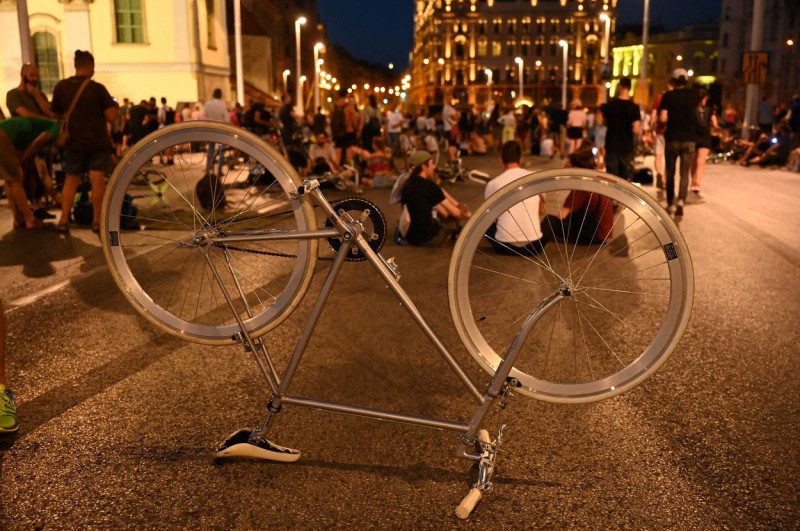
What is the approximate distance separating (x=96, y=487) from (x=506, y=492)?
159cm

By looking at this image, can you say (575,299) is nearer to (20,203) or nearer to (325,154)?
(20,203)

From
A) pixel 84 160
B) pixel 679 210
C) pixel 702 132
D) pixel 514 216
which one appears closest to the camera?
pixel 514 216

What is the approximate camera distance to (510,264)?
8.05 metres

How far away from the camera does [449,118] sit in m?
26.5

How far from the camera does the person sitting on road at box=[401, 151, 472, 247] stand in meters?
9.27

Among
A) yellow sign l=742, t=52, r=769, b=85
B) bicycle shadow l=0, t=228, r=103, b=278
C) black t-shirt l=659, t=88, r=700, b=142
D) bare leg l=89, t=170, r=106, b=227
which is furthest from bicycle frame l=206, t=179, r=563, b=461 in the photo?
yellow sign l=742, t=52, r=769, b=85

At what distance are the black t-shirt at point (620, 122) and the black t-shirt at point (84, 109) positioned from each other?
269 inches

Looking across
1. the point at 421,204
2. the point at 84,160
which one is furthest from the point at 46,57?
the point at 421,204

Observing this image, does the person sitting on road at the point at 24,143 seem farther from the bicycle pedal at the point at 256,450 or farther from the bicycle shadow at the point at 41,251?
the bicycle pedal at the point at 256,450

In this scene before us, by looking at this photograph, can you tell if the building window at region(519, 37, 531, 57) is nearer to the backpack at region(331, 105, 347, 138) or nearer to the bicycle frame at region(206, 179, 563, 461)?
the backpack at region(331, 105, 347, 138)

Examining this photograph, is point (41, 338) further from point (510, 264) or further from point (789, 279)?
point (789, 279)

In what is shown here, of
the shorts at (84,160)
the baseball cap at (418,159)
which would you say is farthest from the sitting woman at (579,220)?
the shorts at (84,160)

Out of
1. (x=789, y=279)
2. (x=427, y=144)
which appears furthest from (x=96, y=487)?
(x=427, y=144)

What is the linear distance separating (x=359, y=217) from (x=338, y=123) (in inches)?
562
